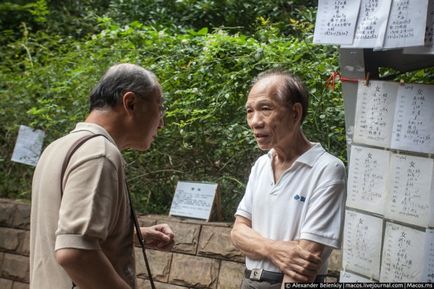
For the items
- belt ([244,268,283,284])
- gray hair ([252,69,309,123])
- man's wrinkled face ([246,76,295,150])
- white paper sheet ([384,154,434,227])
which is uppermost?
gray hair ([252,69,309,123])

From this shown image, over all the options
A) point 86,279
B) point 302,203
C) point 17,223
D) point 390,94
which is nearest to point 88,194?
point 86,279

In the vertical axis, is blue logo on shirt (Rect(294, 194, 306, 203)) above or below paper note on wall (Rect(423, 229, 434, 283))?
above

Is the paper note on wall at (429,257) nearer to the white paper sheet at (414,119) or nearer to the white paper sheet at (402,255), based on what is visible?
the white paper sheet at (402,255)

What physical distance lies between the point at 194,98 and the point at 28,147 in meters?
1.95

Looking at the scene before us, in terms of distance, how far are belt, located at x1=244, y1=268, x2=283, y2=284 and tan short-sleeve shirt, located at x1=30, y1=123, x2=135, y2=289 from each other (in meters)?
0.66

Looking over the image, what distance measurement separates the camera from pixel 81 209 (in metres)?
2.04

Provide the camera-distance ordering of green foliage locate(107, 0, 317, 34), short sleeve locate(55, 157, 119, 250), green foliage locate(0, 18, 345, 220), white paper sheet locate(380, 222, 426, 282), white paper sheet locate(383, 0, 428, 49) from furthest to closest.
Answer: green foliage locate(107, 0, 317, 34) → green foliage locate(0, 18, 345, 220) → white paper sheet locate(380, 222, 426, 282) → white paper sheet locate(383, 0, 428, 49) → short sleeve locate(55, 157, 119, 250)

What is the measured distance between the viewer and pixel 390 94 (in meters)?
2.47

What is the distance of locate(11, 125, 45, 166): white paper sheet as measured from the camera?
573 cm

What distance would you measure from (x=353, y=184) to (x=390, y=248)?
0.31 metres

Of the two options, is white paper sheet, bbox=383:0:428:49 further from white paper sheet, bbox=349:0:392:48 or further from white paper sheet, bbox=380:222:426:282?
white paper sheet, bbox=380:222:426:282

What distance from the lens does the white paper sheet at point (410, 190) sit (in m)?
2.29

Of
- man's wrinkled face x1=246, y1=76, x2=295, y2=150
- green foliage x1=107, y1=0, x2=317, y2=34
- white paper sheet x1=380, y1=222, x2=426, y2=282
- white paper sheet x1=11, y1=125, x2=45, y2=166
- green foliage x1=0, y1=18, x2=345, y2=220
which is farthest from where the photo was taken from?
green foliage x1=107, y1=0, x2=317, y2=34

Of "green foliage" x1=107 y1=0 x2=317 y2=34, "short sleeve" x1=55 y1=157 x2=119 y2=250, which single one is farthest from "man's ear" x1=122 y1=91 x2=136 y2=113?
"green foliage" x1=107 y1=0 x2=317 y2=34
